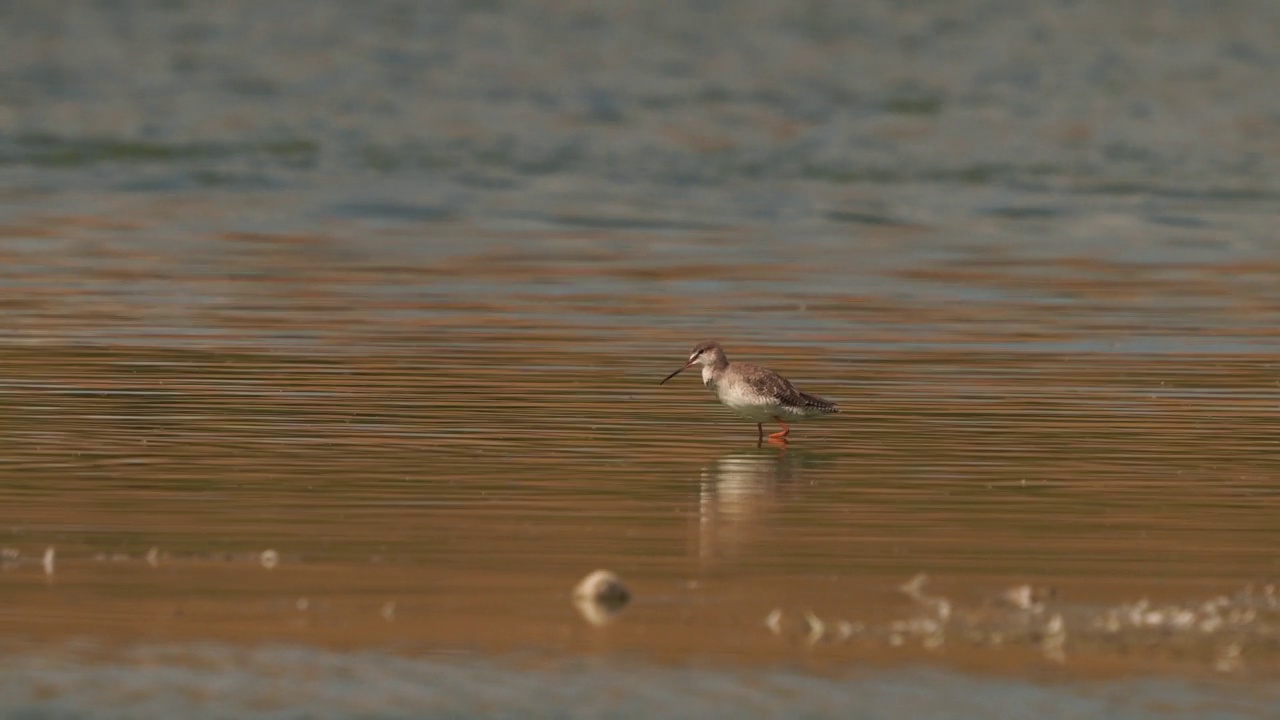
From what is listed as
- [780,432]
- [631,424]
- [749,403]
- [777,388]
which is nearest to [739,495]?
[777,388]

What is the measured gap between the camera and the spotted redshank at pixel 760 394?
16844mm

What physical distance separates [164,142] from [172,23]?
107 feet

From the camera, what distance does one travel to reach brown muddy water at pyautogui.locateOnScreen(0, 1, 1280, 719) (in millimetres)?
9734

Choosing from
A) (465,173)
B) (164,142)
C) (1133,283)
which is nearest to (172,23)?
(164,142)

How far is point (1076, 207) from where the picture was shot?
39.8 meters

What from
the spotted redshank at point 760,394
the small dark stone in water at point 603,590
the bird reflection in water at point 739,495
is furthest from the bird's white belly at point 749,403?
the small dark stone in water at point 603,590

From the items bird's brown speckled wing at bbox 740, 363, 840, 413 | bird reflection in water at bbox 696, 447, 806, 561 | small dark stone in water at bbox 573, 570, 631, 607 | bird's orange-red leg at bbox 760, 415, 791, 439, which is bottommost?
small dark stone in water at bbox 573, 570, 631, 607

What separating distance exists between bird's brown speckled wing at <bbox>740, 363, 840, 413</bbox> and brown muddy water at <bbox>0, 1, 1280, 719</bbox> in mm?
264

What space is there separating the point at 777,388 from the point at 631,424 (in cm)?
101

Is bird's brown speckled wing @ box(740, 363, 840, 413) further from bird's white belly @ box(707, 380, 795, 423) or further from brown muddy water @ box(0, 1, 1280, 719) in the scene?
brown muddy water @ box(0, 1, 1280, 719)

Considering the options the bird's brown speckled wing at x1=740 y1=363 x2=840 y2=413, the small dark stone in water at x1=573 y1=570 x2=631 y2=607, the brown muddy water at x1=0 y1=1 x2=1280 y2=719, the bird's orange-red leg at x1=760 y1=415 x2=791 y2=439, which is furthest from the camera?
the bird's orange-red leg at x1=760 y1=415 x2=791 y2=439

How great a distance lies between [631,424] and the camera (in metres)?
17.2

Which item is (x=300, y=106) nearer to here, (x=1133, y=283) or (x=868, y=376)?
(x=1133, y=283)

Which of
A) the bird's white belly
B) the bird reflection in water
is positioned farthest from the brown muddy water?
the bird's white belly
